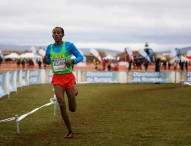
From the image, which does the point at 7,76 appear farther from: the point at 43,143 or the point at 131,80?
the point at 131,80

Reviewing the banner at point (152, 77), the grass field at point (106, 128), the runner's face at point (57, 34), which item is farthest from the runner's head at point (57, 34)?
the banner at point (152, 77)

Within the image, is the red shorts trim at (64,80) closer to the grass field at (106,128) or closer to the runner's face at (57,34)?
the runner's face at (57,34)

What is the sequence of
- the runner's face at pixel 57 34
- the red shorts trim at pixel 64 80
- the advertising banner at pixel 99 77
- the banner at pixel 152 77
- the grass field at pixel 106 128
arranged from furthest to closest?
the banner at pixel 152 77, the advertising banner at pixel 99 77, the red shorts trim at pixel 64 80, the runner's face at pixel 57 34, the grass field at pixel 106 128

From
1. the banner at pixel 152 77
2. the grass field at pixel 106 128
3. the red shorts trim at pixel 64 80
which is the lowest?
the banner at pixel 152 77

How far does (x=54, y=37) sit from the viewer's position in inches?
381

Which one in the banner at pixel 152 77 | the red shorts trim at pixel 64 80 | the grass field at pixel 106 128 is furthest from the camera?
the banner at pixel 152 77

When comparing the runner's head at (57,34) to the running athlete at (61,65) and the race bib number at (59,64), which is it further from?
the race bib number at (59,64)

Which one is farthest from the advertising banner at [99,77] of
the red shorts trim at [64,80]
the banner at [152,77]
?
the red shorts trim at [64,80]

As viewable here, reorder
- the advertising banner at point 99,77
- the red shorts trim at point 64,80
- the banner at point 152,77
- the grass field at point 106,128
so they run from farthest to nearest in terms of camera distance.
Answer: the banner at point 152,77, the advertising banner at point 99,77, the red shorts trim at point 64,80, the grass field at point 106,128

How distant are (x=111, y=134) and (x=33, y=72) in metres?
26.4

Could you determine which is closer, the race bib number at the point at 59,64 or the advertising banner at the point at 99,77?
the race bib number at the point at 59,64

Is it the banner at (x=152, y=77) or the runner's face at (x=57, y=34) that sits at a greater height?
the runner's face at (x=57, y=34)

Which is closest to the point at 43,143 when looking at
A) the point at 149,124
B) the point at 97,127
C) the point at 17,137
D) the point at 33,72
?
the point at 17,137

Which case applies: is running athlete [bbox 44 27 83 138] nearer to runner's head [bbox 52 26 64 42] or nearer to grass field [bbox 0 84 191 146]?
runner's head [bbox 52 26 64 42]
